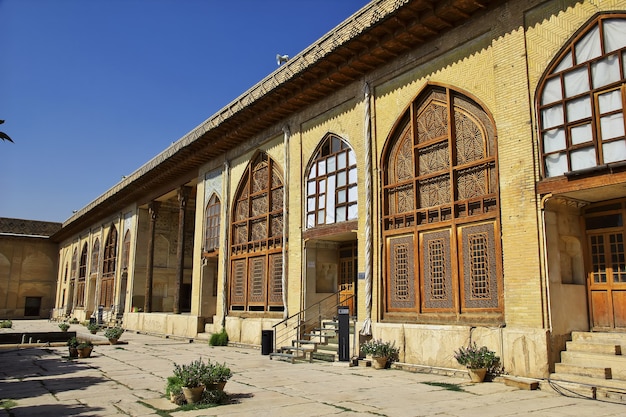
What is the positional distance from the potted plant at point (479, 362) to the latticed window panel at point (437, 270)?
5.14 feet

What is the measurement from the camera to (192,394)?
Result: 7.57 m

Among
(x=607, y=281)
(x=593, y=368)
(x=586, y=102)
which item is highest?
(x=586, y=102)

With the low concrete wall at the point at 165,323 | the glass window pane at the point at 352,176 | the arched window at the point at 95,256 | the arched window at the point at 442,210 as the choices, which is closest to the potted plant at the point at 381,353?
the arched window at the point at 442,210

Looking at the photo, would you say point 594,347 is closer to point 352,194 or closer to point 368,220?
point 368,220

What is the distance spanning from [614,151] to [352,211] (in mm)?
6840

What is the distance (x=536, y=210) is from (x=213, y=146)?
1422 centimetres

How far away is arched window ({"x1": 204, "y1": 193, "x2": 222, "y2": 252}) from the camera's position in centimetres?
2147

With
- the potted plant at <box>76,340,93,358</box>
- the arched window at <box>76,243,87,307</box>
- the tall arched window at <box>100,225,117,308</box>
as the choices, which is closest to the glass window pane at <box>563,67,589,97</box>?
the potted plant at <box>76,340,93,358</box>

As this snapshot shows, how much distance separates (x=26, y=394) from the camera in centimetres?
875

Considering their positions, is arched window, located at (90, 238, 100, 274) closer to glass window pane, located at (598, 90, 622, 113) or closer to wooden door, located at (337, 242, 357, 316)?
wooden door, located at (337, 242, 357, 316)

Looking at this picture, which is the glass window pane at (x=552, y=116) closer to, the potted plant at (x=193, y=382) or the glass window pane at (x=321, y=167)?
the glass window pane at (x=321, y=167)

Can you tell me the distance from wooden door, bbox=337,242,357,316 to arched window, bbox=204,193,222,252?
669 cm

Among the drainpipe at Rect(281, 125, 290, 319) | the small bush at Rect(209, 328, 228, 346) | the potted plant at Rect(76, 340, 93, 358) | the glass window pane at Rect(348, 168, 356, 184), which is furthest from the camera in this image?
the small bush at Rect(209, 328, 228, 346)

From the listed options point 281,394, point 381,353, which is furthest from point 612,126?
point 281,394
